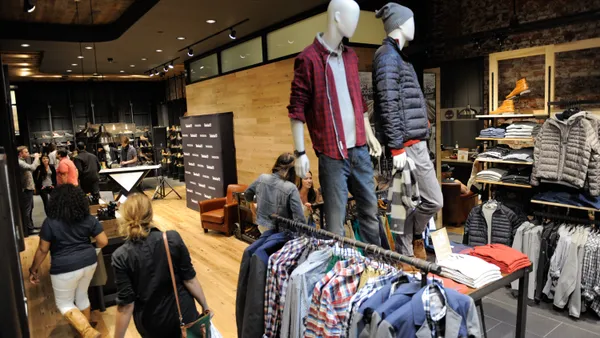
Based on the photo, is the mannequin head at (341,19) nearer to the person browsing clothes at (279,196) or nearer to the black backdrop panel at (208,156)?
the person browsing clothes at (279,196)

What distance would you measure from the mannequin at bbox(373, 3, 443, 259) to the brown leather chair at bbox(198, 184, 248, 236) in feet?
17.7

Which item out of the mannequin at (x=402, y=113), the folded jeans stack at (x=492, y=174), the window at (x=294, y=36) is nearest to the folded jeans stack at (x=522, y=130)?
the folded jeans stack at (x=492, y=174)

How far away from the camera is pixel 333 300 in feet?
5.47

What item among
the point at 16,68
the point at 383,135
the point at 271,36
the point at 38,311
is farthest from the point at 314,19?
the point at 16,68

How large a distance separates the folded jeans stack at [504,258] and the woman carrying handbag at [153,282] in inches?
60.8

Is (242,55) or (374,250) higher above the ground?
(242,55)

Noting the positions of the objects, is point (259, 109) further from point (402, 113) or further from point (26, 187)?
point (402, 113)

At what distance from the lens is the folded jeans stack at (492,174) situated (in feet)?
15.7

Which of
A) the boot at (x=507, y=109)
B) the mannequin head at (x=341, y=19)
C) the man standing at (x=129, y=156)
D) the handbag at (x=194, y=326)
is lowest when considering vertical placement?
the handbag at (x=194, y=326)

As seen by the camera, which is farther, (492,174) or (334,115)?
(492,174)

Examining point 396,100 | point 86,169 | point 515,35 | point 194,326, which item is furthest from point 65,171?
point 515,35

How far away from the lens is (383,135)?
2.11m

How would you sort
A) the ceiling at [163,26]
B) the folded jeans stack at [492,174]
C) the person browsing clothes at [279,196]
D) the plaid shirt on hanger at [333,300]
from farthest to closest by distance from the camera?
the ceiling at [163,26] < the folded jeans stack at [492,174] < the person browsing clothes at [279,196] < the plaid shirt on hanger at [333,300]

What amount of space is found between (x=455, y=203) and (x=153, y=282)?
5477 mm
